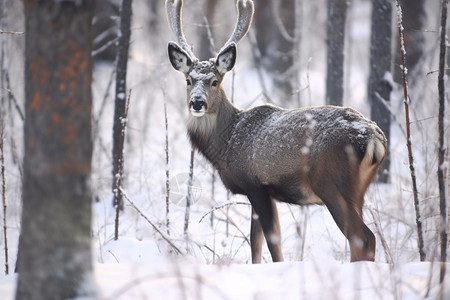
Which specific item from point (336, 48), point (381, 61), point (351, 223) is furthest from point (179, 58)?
point (381, 61)

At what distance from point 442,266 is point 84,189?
225 centimetres

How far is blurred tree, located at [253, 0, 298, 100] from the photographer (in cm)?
1697

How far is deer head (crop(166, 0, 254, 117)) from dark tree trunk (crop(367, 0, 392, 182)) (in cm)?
328

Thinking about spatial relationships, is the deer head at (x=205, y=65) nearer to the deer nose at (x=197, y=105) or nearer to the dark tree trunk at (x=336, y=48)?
the deer nose at (x=197, y=105)

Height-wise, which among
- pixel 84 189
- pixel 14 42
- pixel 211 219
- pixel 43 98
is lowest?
pixel 211 219

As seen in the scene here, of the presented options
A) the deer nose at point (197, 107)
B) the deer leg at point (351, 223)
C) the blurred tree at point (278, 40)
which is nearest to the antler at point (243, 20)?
the deer nose at point (197, 107)

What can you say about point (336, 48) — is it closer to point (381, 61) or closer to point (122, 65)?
point (381, 61)

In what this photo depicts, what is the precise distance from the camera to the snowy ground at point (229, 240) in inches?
140

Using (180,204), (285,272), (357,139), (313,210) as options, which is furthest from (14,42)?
(285,272)

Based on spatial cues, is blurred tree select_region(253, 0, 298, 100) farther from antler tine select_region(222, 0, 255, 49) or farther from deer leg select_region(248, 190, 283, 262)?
deer leg select_region(248, 190, 283, 262)

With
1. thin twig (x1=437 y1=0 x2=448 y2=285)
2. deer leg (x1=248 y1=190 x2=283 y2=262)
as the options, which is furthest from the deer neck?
thin twig (x1=437 y1=0 x2=448 y2=285)

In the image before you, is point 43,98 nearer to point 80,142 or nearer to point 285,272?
point 80,142

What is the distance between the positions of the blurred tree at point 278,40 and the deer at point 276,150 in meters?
8.19

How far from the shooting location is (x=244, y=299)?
11.3 feet
